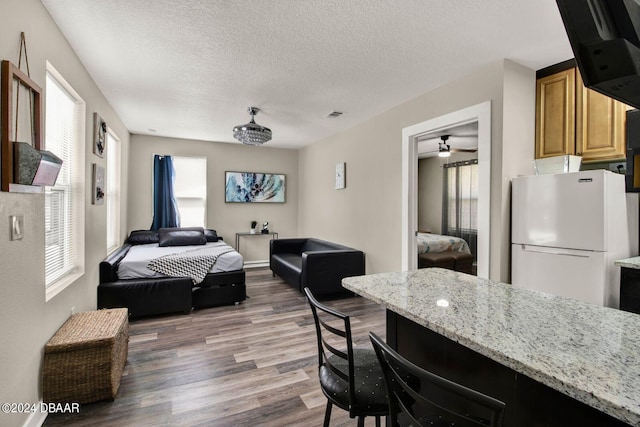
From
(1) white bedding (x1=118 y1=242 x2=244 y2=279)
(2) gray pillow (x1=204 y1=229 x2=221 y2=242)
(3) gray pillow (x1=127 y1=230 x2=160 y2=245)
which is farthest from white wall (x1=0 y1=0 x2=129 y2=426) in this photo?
(2) gray pillow (x1=204 y1=229 x2=221 y2=242)

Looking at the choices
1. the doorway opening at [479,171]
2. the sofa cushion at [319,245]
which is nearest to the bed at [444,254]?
the sofa cushion at [319,245]

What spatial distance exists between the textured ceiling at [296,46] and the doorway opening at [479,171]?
37 centimetres

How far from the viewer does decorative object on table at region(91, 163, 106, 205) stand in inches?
119

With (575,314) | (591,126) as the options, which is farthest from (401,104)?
(575,314)

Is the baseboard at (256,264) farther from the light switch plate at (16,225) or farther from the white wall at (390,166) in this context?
the light switch plate at (16,225)

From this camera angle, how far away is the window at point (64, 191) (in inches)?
87.6

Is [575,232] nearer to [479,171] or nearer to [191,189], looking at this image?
[479,171]

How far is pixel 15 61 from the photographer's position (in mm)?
1614

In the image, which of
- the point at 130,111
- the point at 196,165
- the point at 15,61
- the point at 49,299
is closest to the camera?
the point at 15,61

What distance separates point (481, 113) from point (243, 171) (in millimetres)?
4661

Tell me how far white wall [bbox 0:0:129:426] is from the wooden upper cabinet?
367cm

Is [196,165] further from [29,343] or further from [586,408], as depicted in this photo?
[586,408]

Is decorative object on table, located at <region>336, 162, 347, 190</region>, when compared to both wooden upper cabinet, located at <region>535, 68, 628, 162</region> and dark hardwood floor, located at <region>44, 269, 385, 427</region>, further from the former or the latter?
wooden upper cabinet, located at <region>535, 68, 628, 162</region>

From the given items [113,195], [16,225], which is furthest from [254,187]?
[16,225]
